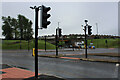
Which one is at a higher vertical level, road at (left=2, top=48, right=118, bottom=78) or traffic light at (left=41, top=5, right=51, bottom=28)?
traffic light at (left=41, top=5, right=51, bottom=28)

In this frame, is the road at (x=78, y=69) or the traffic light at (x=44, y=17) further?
the road at (x=78, y=69)

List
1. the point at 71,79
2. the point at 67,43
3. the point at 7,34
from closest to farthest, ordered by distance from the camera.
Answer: the point at 71,79
the point at 7,34
the point at 67,43

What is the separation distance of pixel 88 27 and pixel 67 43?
164ft

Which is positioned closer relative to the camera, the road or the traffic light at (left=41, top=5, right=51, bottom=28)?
the traffic light at (left=41, top=5, right=51, bottom=28)

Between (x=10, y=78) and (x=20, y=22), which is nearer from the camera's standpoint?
(x=10, y=78)

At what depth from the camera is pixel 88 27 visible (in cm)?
1316

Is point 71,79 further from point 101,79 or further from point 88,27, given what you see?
point 88,27

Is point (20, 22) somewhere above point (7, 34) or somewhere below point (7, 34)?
above

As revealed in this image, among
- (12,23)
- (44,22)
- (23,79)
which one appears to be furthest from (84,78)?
A: (12,23)

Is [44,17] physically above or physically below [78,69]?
above

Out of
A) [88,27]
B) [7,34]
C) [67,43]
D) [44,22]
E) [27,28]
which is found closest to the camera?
[44,22]

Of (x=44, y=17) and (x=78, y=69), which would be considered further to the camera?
(x=78, y=69)

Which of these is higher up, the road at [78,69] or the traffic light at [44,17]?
the traffic light at [44,17]

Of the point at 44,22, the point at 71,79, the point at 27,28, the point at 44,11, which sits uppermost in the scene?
the point at 27,28
